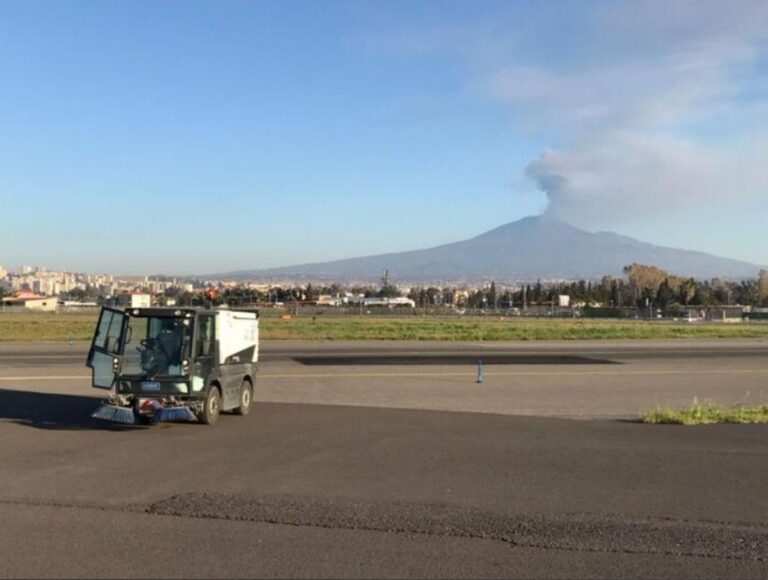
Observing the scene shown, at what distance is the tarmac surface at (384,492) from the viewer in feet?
19.2

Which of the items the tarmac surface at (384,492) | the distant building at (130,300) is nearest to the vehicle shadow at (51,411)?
the tarmac surface at (384,492)

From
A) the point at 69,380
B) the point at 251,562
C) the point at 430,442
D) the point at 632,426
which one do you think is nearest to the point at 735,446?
the point at 632,426

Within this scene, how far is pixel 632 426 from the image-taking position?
44.2ft

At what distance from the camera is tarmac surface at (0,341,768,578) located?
5.84 m

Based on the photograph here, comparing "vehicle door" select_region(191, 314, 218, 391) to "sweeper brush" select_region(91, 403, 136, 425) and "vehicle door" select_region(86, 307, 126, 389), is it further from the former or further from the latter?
"vehicle door" select_region(86, 307, 126, 389)

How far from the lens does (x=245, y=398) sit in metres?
14.6

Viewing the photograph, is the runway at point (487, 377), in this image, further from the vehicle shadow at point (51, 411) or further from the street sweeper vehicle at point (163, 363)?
the street sweeper vehicle at point (163, 363)

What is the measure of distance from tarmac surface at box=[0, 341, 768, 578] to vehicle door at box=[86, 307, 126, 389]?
84 centimetres

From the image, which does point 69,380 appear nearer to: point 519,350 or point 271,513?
point 271,513

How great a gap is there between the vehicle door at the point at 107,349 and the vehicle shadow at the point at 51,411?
81 centimetres

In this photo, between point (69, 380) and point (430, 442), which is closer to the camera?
point (430, 442)

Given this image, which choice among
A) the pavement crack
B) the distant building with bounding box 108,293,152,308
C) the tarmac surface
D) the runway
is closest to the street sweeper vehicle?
the tarmac surface

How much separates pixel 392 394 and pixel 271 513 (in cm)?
1157

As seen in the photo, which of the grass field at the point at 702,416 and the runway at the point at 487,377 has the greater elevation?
the grass field at the point at 702,416
